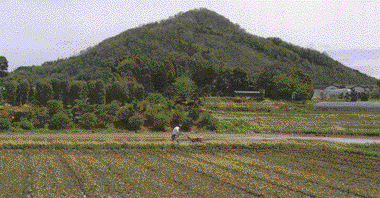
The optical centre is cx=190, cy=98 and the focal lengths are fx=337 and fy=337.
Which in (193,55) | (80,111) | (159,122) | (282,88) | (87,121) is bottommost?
(159,122)

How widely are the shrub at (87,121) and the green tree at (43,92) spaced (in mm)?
6936

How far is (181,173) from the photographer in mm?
17891

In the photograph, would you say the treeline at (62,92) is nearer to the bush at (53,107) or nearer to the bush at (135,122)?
the bush at (53,107)

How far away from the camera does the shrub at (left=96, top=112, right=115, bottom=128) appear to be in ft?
121

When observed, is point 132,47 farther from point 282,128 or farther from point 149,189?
point 149,189

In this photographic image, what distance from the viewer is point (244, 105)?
211 ft

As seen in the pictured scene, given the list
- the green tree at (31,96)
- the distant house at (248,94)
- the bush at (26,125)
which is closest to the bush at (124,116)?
the bush at (26,125)

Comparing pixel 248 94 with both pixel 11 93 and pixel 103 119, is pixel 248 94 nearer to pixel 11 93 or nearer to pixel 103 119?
pixel 103 119

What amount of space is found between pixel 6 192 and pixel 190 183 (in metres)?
7.76

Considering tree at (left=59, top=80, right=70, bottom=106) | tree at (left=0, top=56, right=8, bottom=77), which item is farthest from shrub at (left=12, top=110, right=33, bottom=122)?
tree at (left=0, top=56, right=8, bottom=77)

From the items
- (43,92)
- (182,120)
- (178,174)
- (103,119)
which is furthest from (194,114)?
(178,174)

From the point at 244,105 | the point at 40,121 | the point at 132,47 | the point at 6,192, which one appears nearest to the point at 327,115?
the point at 244,105

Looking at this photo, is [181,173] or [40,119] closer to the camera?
[181,173]

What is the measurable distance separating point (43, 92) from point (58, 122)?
7648 millimetres
